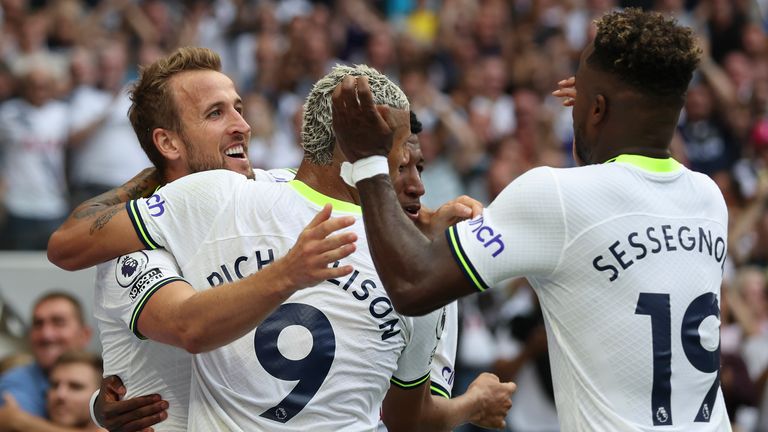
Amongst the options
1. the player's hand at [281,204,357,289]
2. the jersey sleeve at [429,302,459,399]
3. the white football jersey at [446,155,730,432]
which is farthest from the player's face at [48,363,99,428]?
the white football jersey at [446,155,730,432]

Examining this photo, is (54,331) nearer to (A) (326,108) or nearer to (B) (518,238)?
(A) (326,108)

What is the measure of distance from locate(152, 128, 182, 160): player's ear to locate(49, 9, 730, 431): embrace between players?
52 cm

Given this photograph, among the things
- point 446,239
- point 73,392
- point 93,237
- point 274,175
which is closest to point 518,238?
point 446,239

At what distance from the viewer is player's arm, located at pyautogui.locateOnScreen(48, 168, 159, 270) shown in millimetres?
4203

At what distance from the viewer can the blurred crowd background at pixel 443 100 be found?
989cm

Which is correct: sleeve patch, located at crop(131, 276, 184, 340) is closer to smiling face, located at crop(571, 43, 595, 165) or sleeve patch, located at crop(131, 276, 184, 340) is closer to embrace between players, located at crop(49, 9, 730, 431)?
embrace between players, located at crop(49, 9, 730, 431)

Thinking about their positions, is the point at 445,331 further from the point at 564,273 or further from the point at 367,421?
the point at 564,273

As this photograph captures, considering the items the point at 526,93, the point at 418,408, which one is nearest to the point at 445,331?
the point at 418,408

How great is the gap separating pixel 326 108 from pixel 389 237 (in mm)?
724

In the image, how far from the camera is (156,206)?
4203mm

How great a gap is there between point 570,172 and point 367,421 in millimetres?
1169

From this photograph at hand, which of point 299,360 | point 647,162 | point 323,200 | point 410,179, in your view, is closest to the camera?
point 647,162

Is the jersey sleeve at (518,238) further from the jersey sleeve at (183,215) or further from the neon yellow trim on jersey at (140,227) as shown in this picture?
the neon yellow trim on jersey at (140,227)

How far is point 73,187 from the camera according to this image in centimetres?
1077
